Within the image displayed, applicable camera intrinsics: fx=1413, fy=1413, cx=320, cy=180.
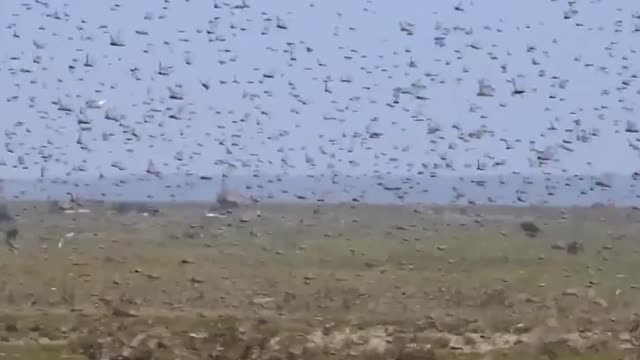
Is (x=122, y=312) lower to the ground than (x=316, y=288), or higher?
higher

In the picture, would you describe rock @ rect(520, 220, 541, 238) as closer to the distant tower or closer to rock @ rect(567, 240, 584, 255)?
rock @ rect(567, 240, 584, 255)

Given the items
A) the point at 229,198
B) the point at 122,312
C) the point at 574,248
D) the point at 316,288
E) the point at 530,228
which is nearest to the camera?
the point at 122,312

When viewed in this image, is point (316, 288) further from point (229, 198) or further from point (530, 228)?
point (229, 198)

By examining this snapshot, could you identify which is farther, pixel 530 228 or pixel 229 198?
pixel 229 198

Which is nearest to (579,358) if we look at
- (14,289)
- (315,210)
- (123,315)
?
(123,315)

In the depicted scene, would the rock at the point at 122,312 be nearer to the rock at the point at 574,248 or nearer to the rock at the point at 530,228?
the rock at the point at 574,248

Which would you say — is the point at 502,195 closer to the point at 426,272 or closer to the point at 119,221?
the point at 119,221

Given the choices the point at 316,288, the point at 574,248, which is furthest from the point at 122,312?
the point at 574,248

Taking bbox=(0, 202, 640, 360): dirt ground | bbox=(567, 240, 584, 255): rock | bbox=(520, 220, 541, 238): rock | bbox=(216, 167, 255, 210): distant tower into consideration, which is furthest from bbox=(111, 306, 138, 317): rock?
bbox=(216, 167, 255, 210): distant tower

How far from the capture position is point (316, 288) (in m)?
80.4

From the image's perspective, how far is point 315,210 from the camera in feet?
576

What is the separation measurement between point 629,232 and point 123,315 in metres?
89.5

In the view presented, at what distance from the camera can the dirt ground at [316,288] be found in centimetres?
5097

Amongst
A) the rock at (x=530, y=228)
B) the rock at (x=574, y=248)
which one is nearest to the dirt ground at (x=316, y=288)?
the rock at (x=574, y=248)
